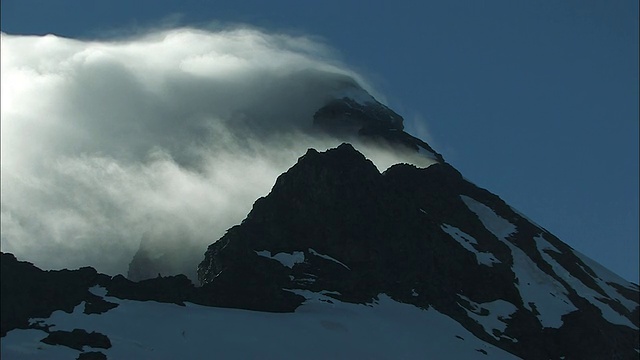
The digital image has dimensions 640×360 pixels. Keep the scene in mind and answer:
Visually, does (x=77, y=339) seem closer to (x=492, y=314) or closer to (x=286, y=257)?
(x=286, y=257)

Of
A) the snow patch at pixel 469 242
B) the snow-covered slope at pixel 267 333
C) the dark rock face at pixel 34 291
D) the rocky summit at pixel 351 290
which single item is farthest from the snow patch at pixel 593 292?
the dark rock face at pixel 34 291

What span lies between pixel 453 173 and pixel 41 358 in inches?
4096

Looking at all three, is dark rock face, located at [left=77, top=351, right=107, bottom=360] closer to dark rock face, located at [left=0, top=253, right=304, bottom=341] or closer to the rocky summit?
the rocky summit

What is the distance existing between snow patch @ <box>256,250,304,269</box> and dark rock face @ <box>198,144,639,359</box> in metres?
0.17

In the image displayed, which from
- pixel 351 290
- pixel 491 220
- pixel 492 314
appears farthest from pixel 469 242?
pixel 351 290

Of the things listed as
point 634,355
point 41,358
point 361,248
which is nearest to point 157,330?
Result: point 41,358

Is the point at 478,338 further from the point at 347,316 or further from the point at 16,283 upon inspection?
the point at 16,283

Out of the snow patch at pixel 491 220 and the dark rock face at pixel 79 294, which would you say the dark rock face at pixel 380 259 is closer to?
the dark rock face at pixel 79 294

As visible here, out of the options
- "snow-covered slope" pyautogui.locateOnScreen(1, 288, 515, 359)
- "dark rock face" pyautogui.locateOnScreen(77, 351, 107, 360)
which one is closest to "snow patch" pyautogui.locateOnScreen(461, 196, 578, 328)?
"snow-covered slope" pyautogui.locateOnScreen(1, 288, 515, 359)

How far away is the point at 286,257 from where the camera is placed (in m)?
117

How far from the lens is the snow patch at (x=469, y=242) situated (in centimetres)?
13300

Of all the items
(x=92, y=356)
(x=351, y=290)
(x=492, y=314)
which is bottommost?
(x=92, y=356)

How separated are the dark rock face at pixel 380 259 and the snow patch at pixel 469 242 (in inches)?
20.4

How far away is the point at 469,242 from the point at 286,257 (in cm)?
3333
